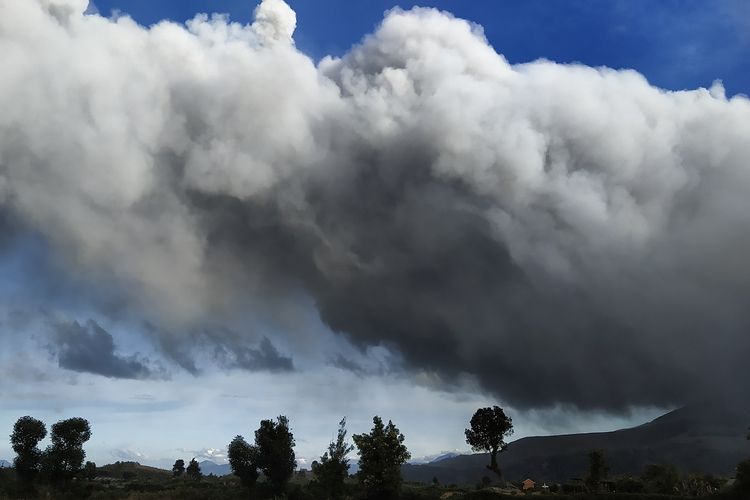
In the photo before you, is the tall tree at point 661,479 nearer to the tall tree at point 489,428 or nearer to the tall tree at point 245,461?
the tall tree at point 489,428

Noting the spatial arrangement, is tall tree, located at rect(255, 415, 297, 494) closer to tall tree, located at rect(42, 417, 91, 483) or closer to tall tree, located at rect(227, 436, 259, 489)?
tall tree, located at rect(227, 436, 259, 489)

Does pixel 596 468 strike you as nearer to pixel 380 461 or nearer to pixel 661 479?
pixel 661 479

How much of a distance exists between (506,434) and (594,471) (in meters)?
20.3

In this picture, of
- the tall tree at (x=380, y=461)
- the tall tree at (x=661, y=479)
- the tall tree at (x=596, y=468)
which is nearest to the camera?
the tall tree at (x=380, y=461)

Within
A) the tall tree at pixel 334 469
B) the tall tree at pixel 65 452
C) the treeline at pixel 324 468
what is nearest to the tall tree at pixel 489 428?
the treeline at pixel 324 468

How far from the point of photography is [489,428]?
378 ft

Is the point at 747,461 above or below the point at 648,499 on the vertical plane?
above

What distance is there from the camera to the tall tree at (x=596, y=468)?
322 feet

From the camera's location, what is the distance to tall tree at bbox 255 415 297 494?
123 meters

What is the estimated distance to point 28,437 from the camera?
121 metres

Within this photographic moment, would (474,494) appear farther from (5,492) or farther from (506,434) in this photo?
(5,492)

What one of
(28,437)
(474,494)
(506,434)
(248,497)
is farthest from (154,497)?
(506,434)

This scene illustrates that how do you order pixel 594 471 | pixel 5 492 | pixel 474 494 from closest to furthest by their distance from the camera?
pixel 474 494 < pixel 594 471 < pixel 5 492

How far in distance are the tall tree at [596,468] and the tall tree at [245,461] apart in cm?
6720
